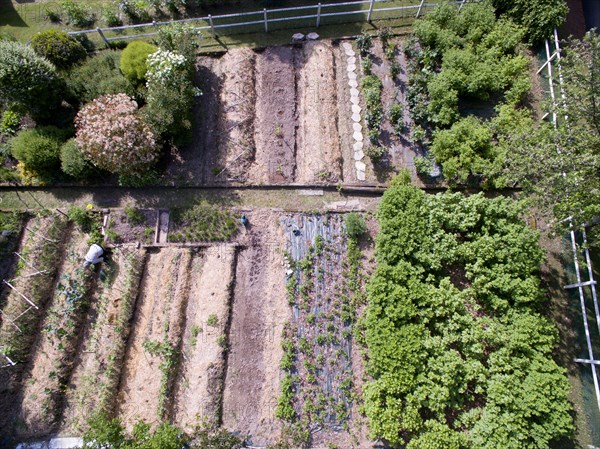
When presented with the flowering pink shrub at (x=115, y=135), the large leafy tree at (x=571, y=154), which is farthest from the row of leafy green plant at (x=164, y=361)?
the large leafy tree at (x=571, y=154)

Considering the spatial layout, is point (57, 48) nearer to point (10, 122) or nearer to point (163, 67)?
point (10, 122)

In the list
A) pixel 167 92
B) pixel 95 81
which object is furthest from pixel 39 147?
pixel 167 92

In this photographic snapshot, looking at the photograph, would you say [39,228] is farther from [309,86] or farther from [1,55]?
[309,86]

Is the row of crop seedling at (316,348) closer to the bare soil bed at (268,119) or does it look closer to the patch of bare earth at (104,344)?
the bare soil bed at (268,119)

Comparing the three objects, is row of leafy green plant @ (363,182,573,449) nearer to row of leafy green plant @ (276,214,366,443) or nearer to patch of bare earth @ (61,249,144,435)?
row of leafy green plant @ (276,214,366,443)

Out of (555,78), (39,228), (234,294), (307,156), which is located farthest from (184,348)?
(555,78)
